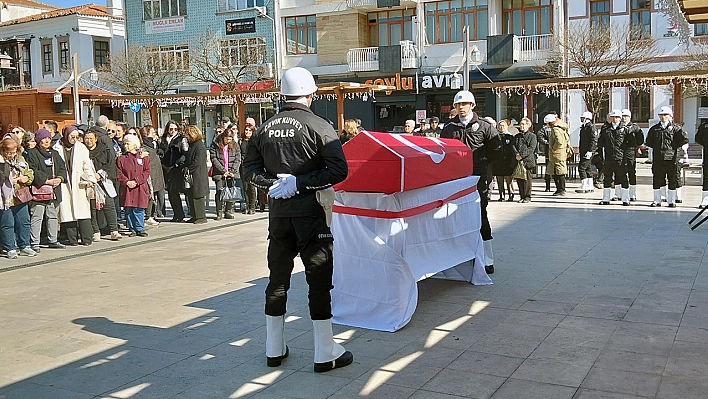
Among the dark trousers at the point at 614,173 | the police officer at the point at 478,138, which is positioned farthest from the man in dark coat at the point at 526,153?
the police officer at the point at 478,138

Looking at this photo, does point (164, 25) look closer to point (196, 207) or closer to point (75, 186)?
point (196, 207)

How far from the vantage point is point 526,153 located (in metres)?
15.6

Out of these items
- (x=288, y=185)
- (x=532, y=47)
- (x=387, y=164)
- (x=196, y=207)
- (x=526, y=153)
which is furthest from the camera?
(x=532, y=47)

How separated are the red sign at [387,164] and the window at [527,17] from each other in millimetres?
28454

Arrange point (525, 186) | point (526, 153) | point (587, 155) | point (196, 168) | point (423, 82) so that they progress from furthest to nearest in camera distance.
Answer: point (423, 82), point (587, 155), point (526, 153), point (525, 186), point (196, 168)

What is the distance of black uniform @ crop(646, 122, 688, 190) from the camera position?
1339 centimetres

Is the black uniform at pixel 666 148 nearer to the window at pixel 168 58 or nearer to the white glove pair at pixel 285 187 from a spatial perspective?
the white glove pair at pixel 285 187

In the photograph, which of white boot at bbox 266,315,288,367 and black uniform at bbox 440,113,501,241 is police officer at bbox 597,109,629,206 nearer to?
black uniform at bbox 440,113,501,241

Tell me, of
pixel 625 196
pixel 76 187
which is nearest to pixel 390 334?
pixel 76 187

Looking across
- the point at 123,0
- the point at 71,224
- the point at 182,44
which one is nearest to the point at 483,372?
the point at 71,224

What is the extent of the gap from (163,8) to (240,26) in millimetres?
5686

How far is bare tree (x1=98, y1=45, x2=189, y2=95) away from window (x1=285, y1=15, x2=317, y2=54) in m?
6.38

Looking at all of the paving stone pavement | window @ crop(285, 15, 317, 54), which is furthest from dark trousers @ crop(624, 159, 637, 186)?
window @ crop(285, 15, 317, 54)

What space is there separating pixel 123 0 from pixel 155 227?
114 feet
